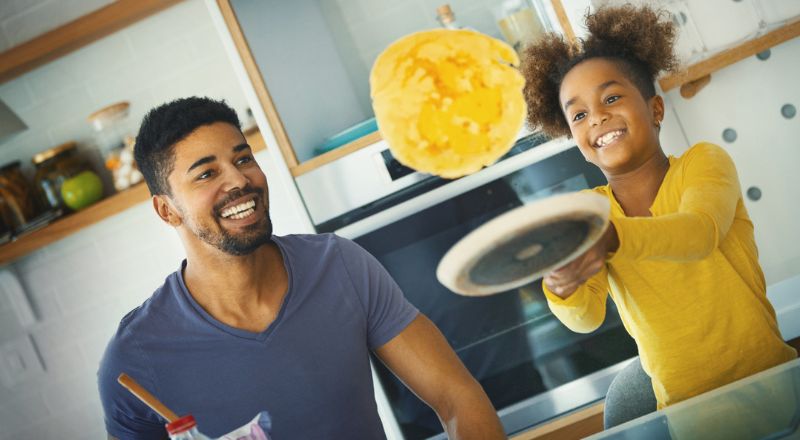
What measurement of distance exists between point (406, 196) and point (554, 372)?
2.18 feet

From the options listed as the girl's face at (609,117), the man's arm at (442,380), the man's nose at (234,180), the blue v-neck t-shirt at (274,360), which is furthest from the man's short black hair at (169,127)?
the girl's face at (609,117)

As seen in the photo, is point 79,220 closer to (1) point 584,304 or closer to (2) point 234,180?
(2) point 234,180

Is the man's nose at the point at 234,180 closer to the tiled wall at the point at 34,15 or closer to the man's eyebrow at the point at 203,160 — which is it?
the man's eyebrow at the point at 203,160

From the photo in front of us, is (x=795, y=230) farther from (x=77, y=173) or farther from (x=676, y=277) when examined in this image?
(x=77, y=173)

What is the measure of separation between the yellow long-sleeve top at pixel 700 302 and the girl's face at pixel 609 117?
0.08 meters

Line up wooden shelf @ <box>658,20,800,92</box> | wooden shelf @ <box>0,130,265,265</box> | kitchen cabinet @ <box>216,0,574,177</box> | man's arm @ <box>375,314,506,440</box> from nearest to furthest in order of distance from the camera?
man's arm @ <box>375,314,506,440</box> → wooden shelf @ <box>658,20,800,92</box> → kitchen cabinet @ <box>216,0,574,177</box> → wooden shelf @ <box>0,130,265,265</box>

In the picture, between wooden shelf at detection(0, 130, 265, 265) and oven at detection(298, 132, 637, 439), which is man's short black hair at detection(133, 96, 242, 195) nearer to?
oven at detection(298, 132, 637, 439)

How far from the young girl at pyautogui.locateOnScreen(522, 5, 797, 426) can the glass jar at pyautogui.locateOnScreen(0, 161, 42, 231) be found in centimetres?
222

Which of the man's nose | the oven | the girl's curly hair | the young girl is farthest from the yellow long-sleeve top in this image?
the oven

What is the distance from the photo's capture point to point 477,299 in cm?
219

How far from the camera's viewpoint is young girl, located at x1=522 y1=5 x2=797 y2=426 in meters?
1.19

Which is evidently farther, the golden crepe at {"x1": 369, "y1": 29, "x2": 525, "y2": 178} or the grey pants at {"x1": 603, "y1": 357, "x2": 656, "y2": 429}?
the grey pants at {"x1": 603, "y1": 357, "x2": 656, "y2": 429}

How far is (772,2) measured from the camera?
7.00ft

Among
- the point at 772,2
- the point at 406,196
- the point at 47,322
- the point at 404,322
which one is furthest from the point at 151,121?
the point at 47,322
